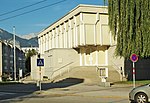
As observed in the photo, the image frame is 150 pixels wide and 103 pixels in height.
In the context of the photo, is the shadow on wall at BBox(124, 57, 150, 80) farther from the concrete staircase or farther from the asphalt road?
the asphalt road

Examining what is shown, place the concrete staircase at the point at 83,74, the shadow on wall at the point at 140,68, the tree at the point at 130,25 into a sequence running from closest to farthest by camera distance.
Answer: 1. the tree at the point at 130,25
2. the concrete staircase at the point at 83,74
3. the shadow on wall at the point at 140,68

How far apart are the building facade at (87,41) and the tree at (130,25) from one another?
15707 millimetres

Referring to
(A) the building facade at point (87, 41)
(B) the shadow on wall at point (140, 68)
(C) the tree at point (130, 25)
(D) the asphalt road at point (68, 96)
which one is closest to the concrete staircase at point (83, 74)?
(A) the building facade at point (87, 41)

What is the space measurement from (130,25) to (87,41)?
22.5 metres

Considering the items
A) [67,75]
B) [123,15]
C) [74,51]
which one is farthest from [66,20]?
[123,15]

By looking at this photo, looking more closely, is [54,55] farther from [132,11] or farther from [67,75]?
[132,11]

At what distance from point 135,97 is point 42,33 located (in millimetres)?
65234

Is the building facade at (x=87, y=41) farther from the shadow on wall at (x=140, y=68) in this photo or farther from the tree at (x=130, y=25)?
the tree at (x=130, y=25)

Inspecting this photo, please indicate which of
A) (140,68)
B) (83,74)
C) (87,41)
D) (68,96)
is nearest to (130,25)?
(68,96)

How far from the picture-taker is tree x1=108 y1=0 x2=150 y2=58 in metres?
31.0

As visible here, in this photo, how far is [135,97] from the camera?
17.4 m

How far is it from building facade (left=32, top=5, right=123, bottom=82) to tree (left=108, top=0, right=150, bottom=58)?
1571 cm

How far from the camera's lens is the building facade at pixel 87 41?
53.3m

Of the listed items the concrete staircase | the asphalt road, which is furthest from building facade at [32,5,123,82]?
the asphalt road
